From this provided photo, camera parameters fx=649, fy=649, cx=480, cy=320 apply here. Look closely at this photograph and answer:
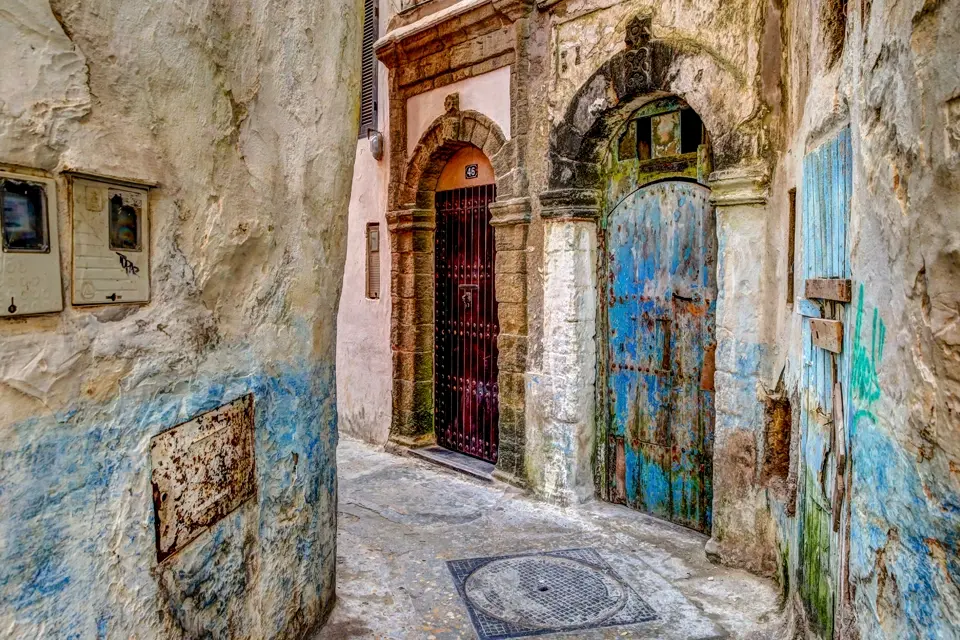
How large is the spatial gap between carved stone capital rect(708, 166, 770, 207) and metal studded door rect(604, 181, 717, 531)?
36 centimetres

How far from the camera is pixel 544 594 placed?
144 inches

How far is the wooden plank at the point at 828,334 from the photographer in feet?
8.02

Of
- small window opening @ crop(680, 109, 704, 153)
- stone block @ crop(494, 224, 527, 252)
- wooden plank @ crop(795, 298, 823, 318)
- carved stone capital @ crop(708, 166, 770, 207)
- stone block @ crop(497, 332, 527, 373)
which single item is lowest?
stone block @ crop(497, 332, 527, 373)

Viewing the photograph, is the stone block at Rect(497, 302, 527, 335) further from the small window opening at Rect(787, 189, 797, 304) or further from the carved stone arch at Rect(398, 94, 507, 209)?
the small window opening at Rect(787, 189, 797, 304)

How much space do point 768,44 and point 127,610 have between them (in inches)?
164

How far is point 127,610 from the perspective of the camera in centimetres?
188

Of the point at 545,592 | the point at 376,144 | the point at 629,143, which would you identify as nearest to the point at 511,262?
the point at 629,143

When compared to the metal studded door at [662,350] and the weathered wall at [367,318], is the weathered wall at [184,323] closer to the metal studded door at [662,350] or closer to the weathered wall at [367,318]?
the metal studded door at [662,350]

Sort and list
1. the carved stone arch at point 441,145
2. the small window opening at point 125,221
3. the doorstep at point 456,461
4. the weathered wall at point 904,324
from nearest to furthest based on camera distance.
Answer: the weathered wall at point 904,324
the small window opening at point 125,221
the carved stone arch at point 441,145
the doorstep at point 456,461

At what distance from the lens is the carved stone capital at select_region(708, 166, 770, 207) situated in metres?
3.79

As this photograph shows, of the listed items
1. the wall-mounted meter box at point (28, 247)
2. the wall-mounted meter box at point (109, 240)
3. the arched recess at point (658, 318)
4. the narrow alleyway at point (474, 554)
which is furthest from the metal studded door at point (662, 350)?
the wall-mounted meter box at point (28, 247)

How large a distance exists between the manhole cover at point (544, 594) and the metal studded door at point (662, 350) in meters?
0.86

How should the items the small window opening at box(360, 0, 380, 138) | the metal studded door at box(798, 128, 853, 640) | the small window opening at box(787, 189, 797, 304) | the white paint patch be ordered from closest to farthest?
the metal studded door at box(798, 128, 853, 640) < the small window opening at box(787, 189, 797, 304) < the white paint patch < the small window opening at box(360, 0, 380, 138)

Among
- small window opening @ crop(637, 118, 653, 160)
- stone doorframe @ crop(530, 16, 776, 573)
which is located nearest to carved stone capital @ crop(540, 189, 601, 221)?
stone doorframe @ crop(530, 16, 776, 573)
